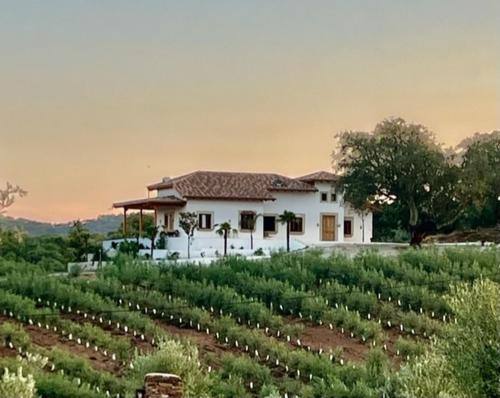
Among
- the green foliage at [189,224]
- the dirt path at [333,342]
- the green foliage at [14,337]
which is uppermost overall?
the green foliage at [189,224]

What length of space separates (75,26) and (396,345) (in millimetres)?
6144

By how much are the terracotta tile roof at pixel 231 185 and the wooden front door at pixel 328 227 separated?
3.12 feet

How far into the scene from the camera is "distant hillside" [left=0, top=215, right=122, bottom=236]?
22.1m

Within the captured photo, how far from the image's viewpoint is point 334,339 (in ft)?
40.0

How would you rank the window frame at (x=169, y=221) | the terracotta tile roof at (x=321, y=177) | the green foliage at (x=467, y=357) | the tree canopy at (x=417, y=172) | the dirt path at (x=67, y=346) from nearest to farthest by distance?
the green foliage at (x=467, y=357) → the dirt path at (x=67, y=346) → the tree canopy at (x=417, y=172) → the window frame at (x=169, y=221) → the terracotta tile roof at (x=321, y=177)

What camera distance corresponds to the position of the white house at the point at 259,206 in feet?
79.7

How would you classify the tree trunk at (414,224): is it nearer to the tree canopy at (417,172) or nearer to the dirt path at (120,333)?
the tree canopy at (417,172)

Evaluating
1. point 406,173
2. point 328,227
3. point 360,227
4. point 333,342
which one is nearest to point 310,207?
point 328,227

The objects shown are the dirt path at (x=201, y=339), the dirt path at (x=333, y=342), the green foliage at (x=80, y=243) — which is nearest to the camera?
the dirt path at (x=333, y=342)

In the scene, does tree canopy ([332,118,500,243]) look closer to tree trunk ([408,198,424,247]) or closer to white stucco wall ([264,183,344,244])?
tree trunk ([408,198,424,247])

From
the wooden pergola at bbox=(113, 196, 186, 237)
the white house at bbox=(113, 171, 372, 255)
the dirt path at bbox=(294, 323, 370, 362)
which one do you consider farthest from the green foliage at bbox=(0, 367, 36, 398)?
the wooden pergola at bbox=(113, 196, 186, 237)

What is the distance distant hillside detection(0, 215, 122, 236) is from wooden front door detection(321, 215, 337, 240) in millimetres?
6063

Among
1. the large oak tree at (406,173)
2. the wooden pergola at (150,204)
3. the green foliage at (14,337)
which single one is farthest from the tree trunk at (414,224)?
the green foliage at (14,337)

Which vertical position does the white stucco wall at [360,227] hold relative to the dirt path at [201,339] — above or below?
above
